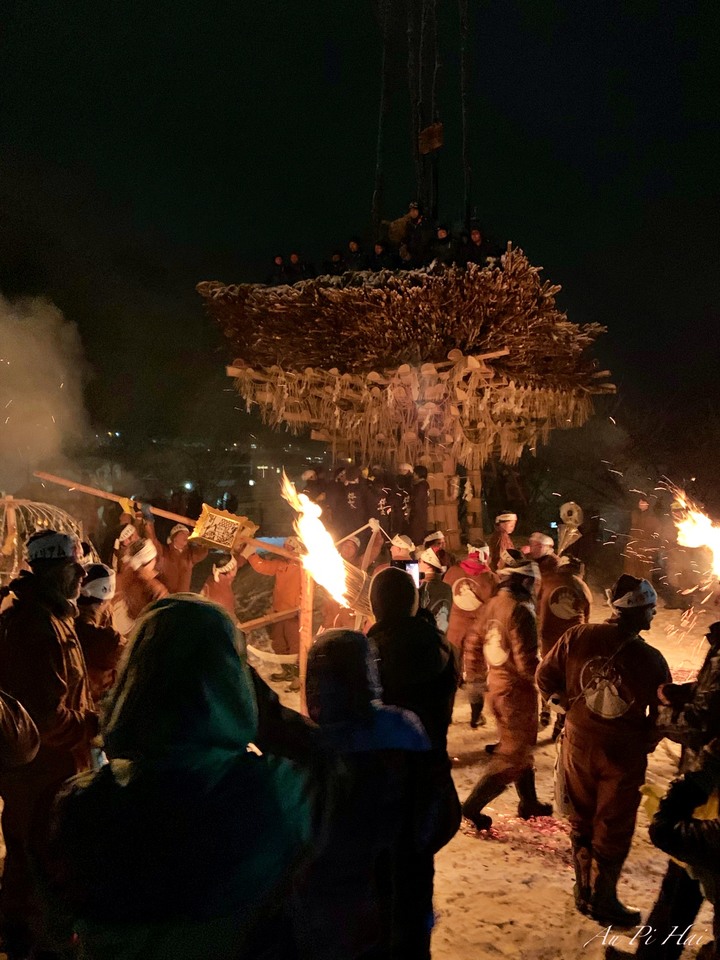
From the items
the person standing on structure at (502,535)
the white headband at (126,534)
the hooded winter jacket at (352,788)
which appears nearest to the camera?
the hooded winter jacket at (352,788)

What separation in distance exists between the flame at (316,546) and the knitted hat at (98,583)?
1.26 metres

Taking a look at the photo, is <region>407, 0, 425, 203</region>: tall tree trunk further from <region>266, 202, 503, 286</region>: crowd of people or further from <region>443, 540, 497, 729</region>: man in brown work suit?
<region>443, 540, 497, 729</region>: man in brown work suit

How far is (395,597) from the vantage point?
9.71 feet

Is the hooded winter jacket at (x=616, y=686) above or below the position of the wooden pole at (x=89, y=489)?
below

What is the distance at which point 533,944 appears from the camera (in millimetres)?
3240

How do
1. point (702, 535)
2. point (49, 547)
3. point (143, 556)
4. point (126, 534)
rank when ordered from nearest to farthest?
point (49, 547)
point (702, 535)
point (143, 556)
point (126, 534)

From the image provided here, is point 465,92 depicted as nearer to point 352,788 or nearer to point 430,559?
point 430,559

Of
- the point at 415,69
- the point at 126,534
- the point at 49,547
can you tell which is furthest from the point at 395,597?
the point at 415,69

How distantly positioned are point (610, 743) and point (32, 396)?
6197mm

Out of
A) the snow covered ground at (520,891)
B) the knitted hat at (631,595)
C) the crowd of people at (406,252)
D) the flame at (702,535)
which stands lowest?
the snow covered ground at (520,891)

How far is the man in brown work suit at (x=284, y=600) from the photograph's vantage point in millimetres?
7344

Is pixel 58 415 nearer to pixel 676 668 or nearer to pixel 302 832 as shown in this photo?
pixel 302 832

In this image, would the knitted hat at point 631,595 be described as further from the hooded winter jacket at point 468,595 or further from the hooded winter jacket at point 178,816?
the hooded winter jacket at point 468,595

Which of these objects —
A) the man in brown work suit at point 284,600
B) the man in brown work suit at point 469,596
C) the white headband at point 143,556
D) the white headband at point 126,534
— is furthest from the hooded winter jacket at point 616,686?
the white headband at point 126,534
